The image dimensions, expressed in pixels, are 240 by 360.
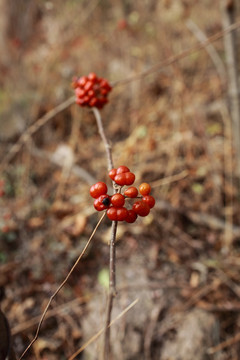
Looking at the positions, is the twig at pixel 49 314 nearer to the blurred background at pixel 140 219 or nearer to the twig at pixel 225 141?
the blurred background at pixel 140 219

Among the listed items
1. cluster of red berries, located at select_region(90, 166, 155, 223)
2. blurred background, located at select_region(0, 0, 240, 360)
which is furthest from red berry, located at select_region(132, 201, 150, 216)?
blurred background, located at select_region(0, 0, 240, 360)

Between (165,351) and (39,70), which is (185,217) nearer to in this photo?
(165,351)

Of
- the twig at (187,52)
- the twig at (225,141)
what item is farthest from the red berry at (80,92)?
the twig at (225,141)

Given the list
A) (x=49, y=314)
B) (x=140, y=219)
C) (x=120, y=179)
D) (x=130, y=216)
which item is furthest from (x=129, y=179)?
(x=140, y=219)

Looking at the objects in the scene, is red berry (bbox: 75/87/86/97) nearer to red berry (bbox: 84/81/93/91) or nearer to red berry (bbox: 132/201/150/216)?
red berry (bbox: 84/81/93/91)

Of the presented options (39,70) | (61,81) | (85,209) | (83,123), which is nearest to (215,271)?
(85,209)
